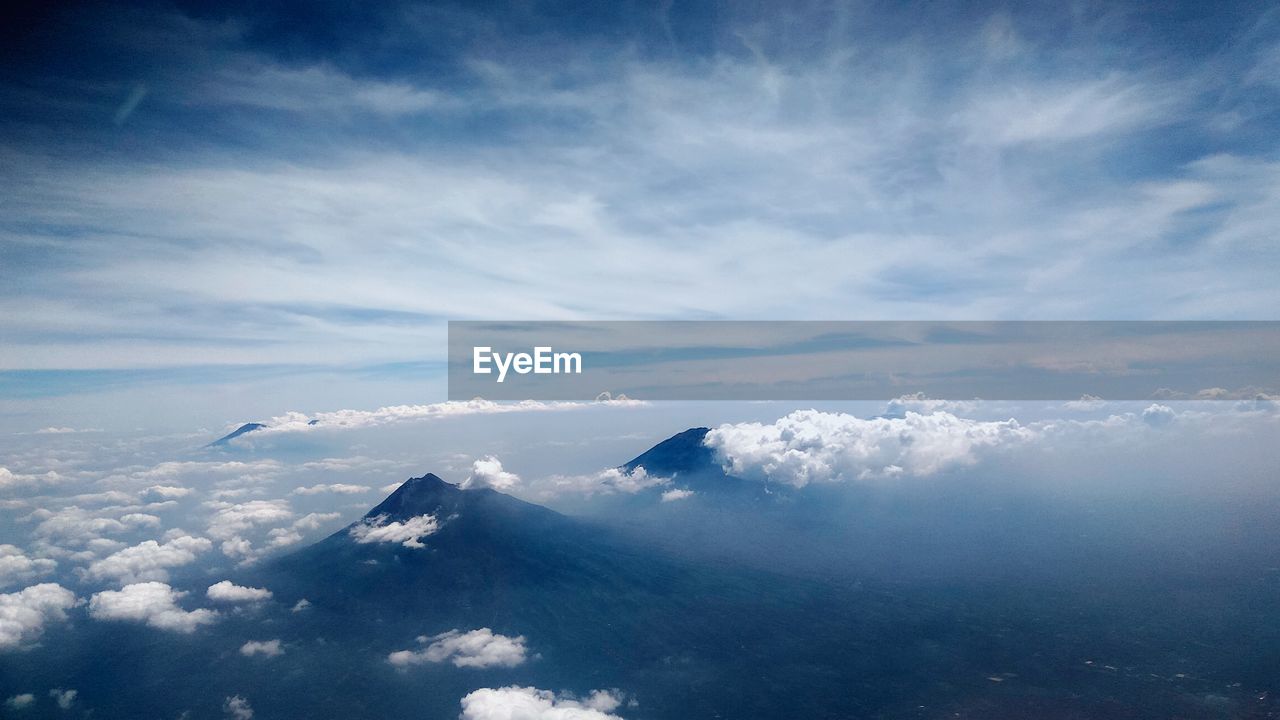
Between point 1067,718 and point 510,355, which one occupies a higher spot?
point 510,355

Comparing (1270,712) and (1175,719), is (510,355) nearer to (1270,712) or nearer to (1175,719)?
(1175,719)

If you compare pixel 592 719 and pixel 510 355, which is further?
pixel 592 719

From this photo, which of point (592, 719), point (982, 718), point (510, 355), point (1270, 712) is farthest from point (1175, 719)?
point (510, 355)

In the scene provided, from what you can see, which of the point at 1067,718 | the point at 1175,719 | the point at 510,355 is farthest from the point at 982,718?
the point at 510,355

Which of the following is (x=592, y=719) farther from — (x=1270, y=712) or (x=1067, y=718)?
(x=1270, y=712)

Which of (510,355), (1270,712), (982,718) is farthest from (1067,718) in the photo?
(510,355)

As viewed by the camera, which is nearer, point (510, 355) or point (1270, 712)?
point (510, 355)

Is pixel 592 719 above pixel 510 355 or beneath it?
beneath

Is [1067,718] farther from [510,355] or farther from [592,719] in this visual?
[510,355]
